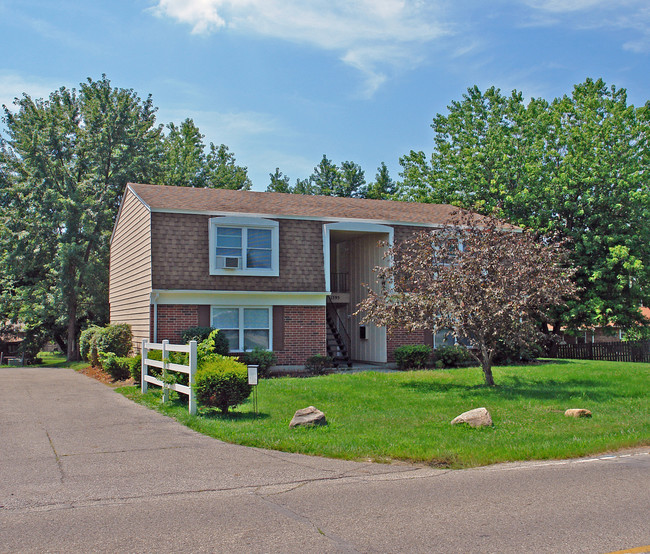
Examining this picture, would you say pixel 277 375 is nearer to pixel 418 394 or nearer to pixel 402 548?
pixel 418 394

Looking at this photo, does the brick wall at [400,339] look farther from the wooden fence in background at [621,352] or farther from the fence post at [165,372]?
the wooden fence in background at [621,352]

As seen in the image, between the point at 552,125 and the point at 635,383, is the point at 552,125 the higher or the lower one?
the higher one

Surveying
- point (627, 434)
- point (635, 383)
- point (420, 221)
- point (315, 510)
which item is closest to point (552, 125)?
point (420, 221)

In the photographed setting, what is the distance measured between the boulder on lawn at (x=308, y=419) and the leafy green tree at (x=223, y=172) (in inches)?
1540

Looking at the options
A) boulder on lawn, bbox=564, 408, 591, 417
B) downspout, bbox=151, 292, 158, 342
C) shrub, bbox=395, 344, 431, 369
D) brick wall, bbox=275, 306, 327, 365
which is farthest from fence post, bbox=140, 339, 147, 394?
boulder on lawn, bbox=564, 408, 591, 417

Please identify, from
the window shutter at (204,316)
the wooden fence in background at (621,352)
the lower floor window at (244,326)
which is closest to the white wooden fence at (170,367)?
the window shutter at (204,316)

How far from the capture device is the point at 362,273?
972 inches

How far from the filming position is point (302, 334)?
71.8 feet

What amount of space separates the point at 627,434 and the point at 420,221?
551 inches

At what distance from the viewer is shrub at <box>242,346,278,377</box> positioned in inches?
799

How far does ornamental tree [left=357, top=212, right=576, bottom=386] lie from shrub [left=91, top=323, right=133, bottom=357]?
1055 centimetres

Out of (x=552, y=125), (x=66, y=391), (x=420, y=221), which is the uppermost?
(x=552, y=125)

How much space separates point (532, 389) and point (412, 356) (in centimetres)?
676

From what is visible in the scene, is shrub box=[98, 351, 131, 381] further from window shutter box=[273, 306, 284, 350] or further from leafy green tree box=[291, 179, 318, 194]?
leafy green tree box=[291, 179, 318, 194]
